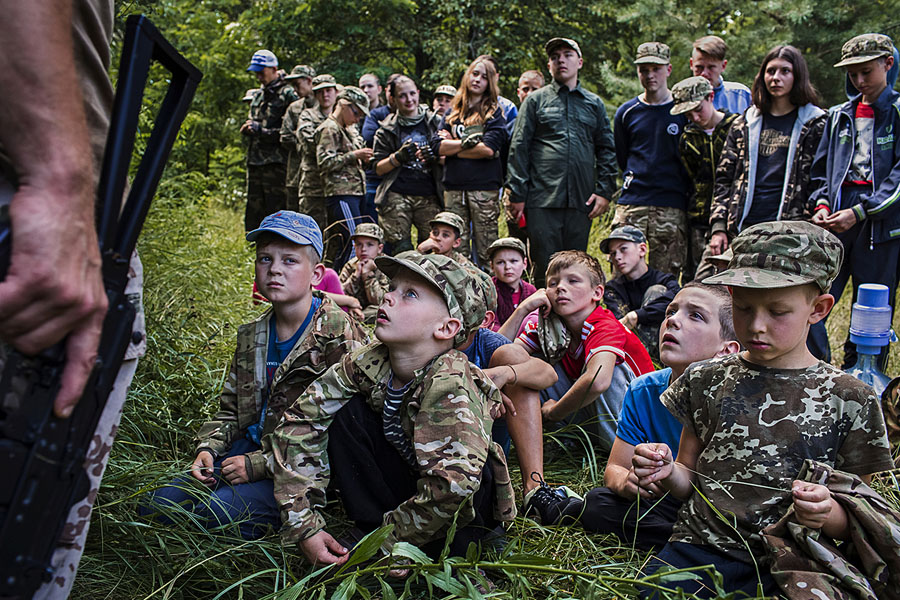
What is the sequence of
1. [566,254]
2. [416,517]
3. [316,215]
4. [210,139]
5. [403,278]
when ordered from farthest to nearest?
1. [210,139]
2. [316,215]
3. [566,254]
4. [403,278]
5. [416,517]

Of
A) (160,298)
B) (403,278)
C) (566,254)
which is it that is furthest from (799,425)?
(160,298)

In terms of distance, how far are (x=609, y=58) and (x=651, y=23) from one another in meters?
5.96

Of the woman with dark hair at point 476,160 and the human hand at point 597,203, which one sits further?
the woman with dark hair at point 476,160

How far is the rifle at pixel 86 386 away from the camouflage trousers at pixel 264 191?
702cm

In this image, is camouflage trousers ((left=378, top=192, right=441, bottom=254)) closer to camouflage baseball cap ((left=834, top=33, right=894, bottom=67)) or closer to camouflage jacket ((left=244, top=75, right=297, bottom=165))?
camouflage jacket ((left=244, top=75, right=297, bottom=165))

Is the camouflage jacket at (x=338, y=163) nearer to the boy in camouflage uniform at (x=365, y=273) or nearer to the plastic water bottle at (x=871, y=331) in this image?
the boy in camouflage uniform at (x=365, y=273)

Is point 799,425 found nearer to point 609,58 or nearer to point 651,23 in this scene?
point 651,23

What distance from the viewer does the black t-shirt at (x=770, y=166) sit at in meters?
4.63

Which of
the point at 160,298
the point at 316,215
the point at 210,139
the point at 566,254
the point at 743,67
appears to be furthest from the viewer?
the point at 210,139

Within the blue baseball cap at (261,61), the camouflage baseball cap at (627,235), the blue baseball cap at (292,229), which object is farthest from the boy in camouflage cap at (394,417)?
the blue baseball cap at (261,61)

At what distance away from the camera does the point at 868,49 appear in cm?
424

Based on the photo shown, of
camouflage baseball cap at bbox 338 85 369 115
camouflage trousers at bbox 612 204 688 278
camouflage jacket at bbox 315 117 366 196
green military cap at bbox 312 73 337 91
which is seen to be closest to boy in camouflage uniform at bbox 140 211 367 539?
camouflage trousers at bbox 612 204 688 278

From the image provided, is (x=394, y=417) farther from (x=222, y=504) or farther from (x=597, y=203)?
(x=597, y=203)

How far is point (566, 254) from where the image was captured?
12.1 feet
